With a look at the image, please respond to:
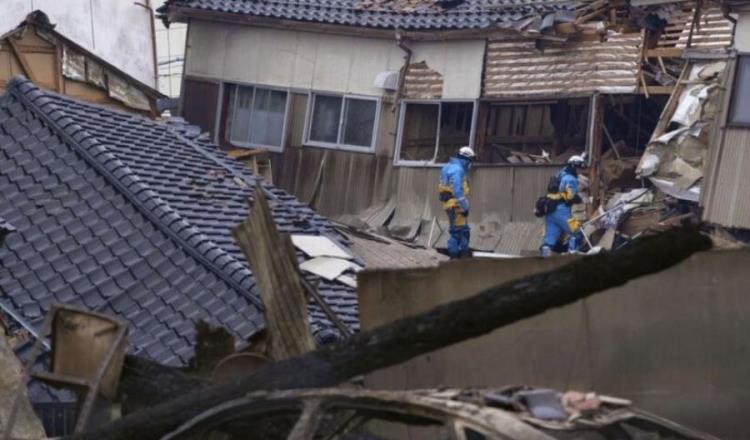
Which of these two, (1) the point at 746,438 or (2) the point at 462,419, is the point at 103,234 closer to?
(1) the point at 746,438

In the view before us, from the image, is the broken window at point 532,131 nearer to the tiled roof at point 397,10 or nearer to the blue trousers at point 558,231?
the tiled roof at point 397,10

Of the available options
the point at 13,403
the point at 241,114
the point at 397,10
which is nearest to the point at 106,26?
the point at 241,114

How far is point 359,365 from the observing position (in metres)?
6.07

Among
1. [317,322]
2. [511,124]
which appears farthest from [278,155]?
[317,322]

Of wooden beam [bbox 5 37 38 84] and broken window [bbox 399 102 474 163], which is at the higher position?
wooden beam [bbox 5 37 38 84]

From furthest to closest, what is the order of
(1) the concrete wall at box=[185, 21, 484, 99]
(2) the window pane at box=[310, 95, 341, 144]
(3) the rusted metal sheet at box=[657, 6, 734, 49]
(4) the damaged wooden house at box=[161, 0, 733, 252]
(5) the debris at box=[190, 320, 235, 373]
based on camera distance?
(2) the window pane at box=[310, 95, 341, 144], (1) the concrete wall at box=[185, 21, 484, 99], (4) the damaged wooden house at box=[161, 0, 733, 252], (3) the rusted metal sheet at box=[657, 6, 734, 49], (5) the debris at box=[190, 320, 235, 373]

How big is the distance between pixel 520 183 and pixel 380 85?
2.97 m

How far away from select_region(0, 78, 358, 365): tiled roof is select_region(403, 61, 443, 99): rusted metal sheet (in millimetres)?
6770

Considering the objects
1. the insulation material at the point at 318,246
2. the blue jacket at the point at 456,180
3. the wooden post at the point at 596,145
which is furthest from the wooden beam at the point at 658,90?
the insulation material at the point at 318,246

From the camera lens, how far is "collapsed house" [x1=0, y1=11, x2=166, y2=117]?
71.9 feet

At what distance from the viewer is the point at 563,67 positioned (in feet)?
73.5

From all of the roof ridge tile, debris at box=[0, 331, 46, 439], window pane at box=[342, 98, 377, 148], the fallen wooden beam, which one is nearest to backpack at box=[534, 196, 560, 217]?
window pane at box=[342, 98, 377, 148]

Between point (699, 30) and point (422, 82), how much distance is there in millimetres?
4568

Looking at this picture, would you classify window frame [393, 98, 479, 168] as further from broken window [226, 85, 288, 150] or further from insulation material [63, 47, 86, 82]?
insulation material [63, 47, 86, 82]
